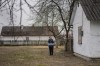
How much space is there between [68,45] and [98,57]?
41.6ft

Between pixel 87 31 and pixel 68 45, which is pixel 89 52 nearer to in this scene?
pixel 87 31

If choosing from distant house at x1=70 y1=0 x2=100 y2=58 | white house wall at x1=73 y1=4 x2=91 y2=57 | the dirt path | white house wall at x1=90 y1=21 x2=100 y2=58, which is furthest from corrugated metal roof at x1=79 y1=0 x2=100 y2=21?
the dirt path

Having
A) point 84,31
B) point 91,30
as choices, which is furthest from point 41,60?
point 91,30

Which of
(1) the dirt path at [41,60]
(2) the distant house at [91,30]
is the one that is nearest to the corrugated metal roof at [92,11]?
(2) the distant house at [91,30]

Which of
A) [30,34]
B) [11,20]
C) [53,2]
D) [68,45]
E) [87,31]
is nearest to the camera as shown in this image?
[11,20]

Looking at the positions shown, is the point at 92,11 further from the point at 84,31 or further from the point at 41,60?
the point at 41,60

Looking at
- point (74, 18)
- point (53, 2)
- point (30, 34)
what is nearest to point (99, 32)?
point (74, 18)

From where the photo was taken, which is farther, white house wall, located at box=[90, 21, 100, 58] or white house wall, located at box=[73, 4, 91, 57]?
white house wall, located at box=[73, 4, 91, 57]

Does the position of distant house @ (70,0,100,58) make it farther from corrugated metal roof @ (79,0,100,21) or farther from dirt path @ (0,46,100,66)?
dirt path @ (0,46,100,66)

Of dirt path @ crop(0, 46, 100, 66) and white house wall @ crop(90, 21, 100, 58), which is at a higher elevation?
white house wall @ crop(90, 21, 100, 58)

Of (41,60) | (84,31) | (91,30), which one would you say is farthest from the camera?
(84,31)

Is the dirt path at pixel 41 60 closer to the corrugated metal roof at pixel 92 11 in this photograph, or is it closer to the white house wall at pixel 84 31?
the white house wall at pixel 84 31

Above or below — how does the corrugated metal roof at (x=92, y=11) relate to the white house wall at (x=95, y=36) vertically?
above

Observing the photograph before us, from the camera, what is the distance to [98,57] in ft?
66.3
